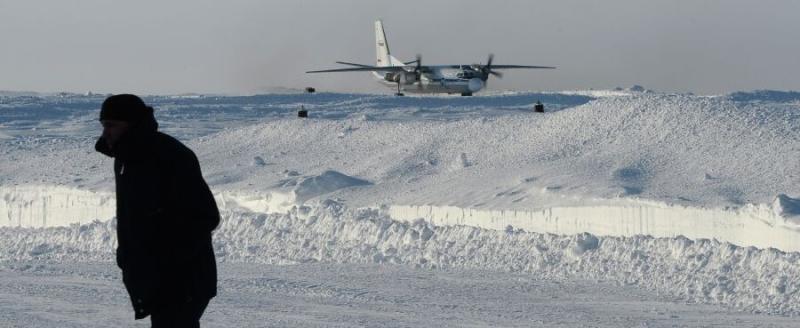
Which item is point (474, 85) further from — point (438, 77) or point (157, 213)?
point (157, 213)

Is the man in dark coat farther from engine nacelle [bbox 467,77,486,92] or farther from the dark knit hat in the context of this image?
engine nacelle [bbox 467,77,486,92]

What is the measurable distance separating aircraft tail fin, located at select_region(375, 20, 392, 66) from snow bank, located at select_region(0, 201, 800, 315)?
5992 cm

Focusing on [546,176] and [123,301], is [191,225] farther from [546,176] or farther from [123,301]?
[546,176]

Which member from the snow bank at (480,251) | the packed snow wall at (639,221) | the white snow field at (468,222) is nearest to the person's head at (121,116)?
the white snow field at (468,222)

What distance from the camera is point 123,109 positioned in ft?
19.4

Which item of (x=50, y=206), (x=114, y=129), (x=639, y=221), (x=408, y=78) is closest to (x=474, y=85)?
(x=408, y=78)

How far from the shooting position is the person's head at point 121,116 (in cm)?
590

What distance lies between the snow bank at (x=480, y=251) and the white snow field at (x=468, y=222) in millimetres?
30

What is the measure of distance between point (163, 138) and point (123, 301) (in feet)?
21.9

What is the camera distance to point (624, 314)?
38.5 ft

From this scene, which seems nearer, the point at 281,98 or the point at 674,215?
the point at 674,215

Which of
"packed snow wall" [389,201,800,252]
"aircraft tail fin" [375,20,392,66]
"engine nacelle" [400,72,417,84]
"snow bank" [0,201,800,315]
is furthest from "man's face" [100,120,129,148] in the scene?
"aircraft tail fin" [375,20,392,66]

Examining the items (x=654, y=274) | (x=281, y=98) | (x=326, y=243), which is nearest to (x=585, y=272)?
(x=654, y=274)

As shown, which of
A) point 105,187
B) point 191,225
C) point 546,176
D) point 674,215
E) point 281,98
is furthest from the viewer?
point 281,98
